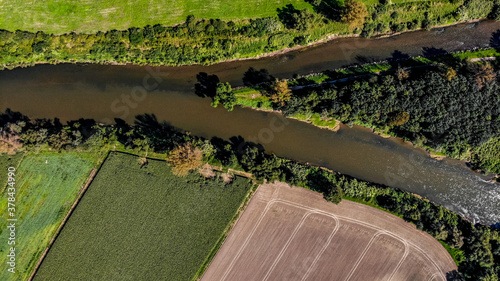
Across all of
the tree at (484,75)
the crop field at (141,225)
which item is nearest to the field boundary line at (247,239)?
the crop field at (141,225)

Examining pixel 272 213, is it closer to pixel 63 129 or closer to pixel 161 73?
pixel 161 73

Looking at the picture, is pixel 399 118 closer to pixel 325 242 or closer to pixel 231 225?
pixel 325 242

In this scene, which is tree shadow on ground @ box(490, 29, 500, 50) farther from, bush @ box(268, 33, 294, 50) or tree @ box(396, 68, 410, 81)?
bush @ box(268, 33, 294, 50)

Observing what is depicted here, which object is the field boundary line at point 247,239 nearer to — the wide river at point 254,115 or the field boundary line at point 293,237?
the field boundary line at point 293,237

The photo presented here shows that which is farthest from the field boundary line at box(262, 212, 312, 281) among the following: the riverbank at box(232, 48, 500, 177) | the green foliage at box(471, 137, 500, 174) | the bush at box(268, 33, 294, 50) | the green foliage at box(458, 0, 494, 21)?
the green foliage at box(458, 0, 494, 21)

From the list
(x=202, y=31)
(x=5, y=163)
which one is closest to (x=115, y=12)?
(x=202, y=31)
